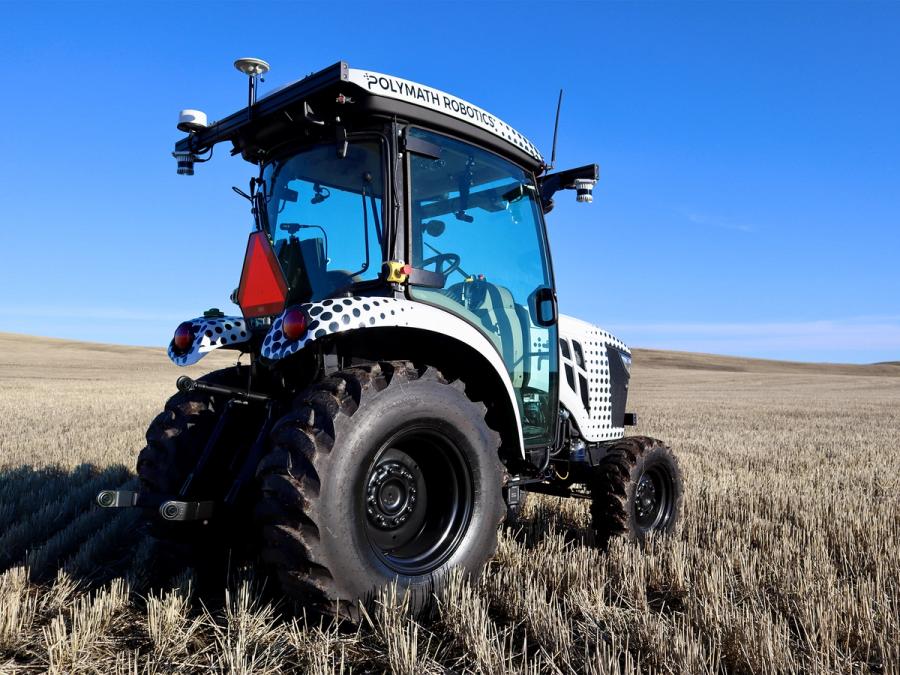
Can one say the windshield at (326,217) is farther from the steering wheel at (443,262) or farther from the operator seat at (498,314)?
the operator seat at (498,314)

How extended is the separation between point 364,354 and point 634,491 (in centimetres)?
245

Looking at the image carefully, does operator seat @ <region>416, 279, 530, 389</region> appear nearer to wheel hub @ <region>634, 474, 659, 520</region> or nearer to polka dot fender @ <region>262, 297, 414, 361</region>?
polka dot fender @ <region>262, 297, 414, 361</region>

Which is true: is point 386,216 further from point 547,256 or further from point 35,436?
point 35,436

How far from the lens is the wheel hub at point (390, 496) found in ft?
11.0

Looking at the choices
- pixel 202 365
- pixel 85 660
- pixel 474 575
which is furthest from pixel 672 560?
pixel 202 365

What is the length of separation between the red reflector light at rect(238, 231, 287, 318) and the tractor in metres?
0.01

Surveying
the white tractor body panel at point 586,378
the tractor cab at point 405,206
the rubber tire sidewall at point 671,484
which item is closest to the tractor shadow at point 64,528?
the tractor cab at point 405,206

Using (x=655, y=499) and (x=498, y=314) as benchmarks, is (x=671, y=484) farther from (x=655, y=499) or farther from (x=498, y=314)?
(x=498, y=314)

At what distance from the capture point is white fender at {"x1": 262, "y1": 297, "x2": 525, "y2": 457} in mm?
Result: 3074

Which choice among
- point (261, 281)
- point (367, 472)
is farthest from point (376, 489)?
point (261, 281)

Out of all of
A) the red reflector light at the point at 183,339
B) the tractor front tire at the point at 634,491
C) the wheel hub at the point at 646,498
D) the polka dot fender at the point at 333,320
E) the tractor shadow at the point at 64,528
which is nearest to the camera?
the polka dot fender at the point at 333,320

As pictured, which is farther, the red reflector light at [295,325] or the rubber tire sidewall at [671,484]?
the rubber tire sidewall at [671,484]

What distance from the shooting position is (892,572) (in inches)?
160

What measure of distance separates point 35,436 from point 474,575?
9170mm
